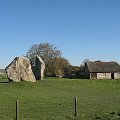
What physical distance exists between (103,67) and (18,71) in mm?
49175

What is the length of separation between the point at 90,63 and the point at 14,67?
49506 mm

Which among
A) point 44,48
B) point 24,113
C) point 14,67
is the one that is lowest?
point 24,113

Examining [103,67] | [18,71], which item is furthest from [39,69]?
[103,67]

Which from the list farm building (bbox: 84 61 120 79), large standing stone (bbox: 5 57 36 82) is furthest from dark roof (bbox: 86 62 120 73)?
large standing stone (bbox: 5 57 36 82)

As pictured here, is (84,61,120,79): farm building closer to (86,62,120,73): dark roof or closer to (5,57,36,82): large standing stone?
(86,62,120,73): dark roof

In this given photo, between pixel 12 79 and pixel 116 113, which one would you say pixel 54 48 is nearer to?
pixel 12 79

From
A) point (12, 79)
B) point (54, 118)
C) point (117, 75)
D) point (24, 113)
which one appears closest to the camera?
point (54, 118)

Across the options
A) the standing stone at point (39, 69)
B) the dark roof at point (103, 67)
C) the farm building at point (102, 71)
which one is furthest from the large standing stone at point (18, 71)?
the dark roof at point (103, 67)

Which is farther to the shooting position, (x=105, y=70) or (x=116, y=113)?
(x=105, y=70)

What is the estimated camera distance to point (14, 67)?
176 feet

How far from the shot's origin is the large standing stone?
53.1 metres

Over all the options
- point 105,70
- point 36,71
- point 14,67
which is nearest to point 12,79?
point 14,67

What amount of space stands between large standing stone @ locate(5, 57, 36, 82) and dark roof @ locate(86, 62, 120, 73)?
44009mm

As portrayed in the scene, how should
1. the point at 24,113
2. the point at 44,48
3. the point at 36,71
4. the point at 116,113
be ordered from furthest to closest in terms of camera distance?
the point at 44,48
the point at 36,71
the point at 24,113
the point at 116,113
